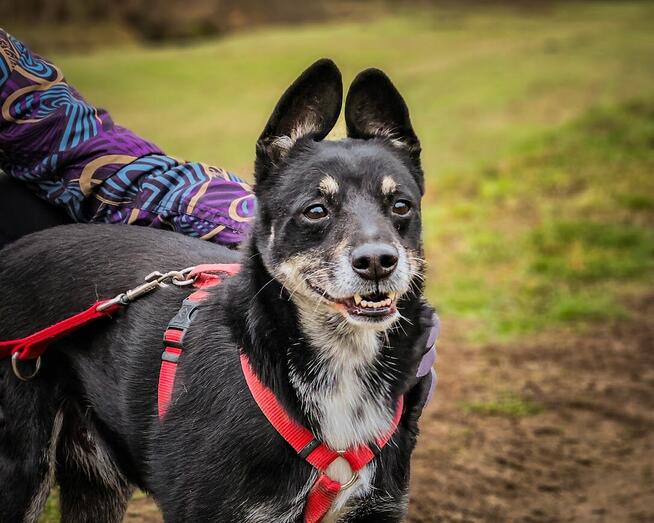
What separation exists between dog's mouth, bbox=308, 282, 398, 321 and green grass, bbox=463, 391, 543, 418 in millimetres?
2918

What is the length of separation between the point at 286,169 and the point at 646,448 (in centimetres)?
308

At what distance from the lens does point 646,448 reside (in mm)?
4828

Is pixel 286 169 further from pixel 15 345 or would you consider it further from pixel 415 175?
pixel 15 345

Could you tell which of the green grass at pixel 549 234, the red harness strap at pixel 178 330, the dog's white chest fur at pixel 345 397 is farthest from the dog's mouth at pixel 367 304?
the green grass at pixel 549 234

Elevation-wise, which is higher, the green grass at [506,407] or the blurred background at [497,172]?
the blurred background at [497,172]

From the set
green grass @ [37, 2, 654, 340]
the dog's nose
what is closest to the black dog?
the dog's nose

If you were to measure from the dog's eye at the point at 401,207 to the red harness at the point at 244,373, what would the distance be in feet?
1.97

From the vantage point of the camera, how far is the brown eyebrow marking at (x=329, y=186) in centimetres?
273

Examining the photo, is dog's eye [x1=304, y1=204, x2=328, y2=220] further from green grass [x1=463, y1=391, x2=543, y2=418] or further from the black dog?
green grass [x1=463, y1=391, x2=543, y2=418]

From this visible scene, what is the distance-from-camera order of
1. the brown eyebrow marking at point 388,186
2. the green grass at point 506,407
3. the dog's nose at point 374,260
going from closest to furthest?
the dog's nose at point 374,260 < the brown eyebrow marking at point 388,186 < the green grass at point 506,407

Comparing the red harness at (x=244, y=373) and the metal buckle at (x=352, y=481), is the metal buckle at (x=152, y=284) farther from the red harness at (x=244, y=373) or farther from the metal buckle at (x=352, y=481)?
the metal buckle at (x=352, y=481)

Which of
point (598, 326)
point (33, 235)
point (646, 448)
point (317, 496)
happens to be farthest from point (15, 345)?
point (598, 326)

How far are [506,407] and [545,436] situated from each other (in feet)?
1.30

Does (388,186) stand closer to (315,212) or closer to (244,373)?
(315,212)
